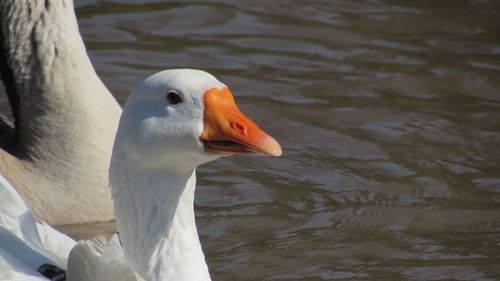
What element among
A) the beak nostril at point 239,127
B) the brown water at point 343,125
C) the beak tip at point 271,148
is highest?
the beak nostril at point 239,127

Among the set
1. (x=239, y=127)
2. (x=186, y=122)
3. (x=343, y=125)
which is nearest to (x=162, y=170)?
(x=186, y=122)

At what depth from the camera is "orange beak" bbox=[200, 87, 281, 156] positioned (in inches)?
163

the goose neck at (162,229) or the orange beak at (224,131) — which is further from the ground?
the orange beak at (224,131)

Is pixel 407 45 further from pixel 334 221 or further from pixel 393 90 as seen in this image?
pixel 334 221

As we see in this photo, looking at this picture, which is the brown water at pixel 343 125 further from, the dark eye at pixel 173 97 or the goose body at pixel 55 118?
the dark eye at pixel 173 97

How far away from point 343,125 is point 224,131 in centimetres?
337

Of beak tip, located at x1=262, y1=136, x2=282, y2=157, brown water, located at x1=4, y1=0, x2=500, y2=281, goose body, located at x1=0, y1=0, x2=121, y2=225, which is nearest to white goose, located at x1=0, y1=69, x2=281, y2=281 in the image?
beak tip, located at x1=262, y1=136, x2=282, y2=157

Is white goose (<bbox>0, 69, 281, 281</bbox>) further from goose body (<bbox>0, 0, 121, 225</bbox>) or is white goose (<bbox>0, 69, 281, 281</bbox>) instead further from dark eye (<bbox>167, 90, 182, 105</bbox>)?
goose body (<bbox>0, 0, 121, 225</bbox>)

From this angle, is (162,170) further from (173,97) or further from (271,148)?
(271,148)

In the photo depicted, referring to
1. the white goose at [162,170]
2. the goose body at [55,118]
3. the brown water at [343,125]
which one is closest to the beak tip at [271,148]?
the white goose at [162,170]

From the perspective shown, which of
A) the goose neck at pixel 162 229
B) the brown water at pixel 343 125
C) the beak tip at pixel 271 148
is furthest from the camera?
the brown water at pixel 343 125

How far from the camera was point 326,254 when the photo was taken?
586cm

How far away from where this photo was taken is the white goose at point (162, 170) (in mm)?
4117

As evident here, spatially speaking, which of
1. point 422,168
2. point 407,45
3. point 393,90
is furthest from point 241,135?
point 407,45
